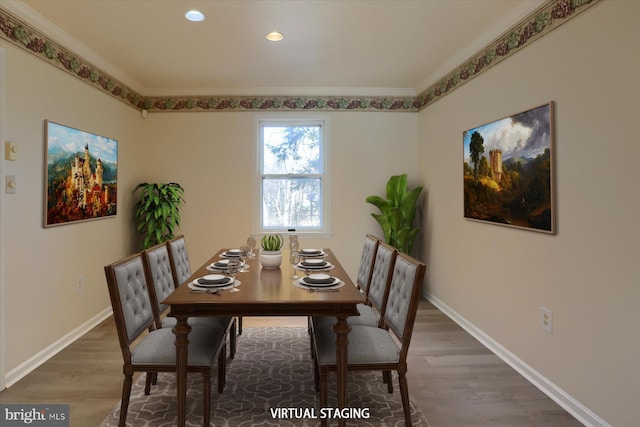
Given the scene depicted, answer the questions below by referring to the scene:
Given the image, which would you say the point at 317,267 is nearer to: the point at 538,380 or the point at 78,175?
the point at 538,380

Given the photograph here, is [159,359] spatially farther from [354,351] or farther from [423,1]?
[423,1]

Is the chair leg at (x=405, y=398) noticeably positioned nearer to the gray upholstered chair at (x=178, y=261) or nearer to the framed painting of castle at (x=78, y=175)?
Answer: the gray upholstered chair at (x=178, y=261)

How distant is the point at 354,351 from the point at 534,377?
4.70ft

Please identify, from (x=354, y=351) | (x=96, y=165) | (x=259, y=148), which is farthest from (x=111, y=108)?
(x=354, y=351)

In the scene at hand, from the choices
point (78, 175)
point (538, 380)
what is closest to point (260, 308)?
point (538, 380)

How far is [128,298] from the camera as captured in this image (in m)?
1.86

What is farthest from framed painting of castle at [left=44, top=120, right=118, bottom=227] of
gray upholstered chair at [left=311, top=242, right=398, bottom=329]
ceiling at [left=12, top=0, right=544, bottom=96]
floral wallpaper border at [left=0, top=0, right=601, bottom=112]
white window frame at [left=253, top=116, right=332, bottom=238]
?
gray upholstered chair at [left=311, top=242, right=398, bottom=329]

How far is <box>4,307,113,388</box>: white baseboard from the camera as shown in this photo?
7.87 feet

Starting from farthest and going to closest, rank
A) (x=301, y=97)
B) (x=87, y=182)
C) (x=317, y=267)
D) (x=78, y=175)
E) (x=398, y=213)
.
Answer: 1. (x=301, y=97)
2. (x=398, y=213)
3. (x=87, y=182)
4. (x=78, y=175)
5. (x=317, y=267)

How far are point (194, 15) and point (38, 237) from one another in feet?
6.70

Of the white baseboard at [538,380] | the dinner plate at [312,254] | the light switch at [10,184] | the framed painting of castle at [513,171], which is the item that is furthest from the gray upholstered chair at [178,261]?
the framed painting of castle at [513,171]

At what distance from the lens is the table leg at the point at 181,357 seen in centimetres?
173

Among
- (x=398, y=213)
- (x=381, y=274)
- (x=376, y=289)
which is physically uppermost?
(x=398, y=213)

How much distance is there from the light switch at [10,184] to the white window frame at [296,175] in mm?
2425
